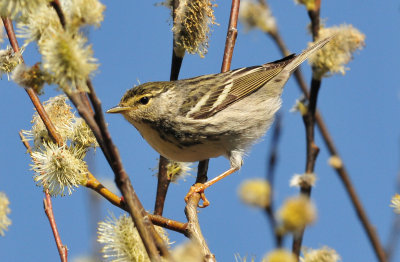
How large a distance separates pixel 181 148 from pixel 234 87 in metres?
1.09

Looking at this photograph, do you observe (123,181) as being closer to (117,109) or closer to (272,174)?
(272,174)

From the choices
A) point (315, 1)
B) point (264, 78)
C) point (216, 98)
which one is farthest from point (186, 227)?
point (264, 78)

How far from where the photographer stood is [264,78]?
16.9 ft

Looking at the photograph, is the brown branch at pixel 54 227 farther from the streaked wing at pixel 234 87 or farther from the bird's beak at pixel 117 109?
the streaked wing at pixel 234 87

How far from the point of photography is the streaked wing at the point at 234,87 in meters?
4.61

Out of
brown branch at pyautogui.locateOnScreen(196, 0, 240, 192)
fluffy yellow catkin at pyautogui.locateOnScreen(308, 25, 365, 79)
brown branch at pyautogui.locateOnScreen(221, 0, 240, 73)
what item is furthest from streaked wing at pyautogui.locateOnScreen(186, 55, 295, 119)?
fluffy yellow catkin at pyautogui.locateOnScreen(308, 25, 365, 79)

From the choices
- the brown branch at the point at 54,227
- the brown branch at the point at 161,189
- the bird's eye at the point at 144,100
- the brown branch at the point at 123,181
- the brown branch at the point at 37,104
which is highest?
the bird's eye at the point at 144,100

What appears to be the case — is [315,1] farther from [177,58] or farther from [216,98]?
[216,98]

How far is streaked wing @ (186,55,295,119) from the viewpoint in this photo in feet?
15.1

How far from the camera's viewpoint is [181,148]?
4.24 metres

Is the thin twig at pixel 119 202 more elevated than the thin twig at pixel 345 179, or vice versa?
the thin twig at pixel 119 202

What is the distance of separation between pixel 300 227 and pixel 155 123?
3.34m

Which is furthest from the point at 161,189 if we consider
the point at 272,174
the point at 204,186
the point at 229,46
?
the point at 272,174

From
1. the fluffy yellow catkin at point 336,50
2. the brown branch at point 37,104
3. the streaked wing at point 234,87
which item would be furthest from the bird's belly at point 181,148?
the fluffy yellow catkin at point 336,50
